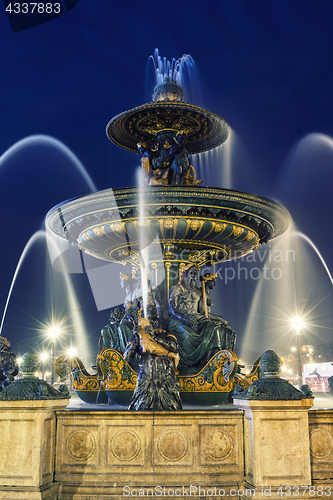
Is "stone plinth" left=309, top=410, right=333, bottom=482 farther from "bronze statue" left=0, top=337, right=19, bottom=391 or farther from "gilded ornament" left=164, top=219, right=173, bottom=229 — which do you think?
"bronze statue" left=0, top=337, right=19, bottom=391

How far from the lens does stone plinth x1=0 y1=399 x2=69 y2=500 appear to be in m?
4.82

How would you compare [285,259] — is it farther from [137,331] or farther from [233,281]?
[137,331]

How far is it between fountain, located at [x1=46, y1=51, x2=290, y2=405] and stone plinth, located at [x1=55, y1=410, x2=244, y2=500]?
7.25 feet

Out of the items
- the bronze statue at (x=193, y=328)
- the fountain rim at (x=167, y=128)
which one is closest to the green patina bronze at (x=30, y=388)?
the bronze statue at (x=193, y=328)

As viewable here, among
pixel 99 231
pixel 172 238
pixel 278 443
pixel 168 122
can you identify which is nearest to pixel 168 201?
pixel 172 238

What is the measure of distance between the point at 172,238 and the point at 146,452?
14.5 ft

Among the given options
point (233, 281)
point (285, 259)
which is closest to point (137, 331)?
point (285, 259)

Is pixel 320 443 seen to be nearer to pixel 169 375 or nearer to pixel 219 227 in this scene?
pixel 169 375

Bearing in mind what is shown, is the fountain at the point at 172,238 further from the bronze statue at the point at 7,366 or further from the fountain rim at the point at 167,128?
the bronze statue at the point at 7,366

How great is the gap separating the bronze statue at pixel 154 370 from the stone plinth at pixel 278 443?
4.43 ft

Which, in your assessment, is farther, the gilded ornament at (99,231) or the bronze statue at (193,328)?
the gilded ornament at (99,231)

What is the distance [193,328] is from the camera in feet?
27.8

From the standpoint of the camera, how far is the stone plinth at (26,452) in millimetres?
4816

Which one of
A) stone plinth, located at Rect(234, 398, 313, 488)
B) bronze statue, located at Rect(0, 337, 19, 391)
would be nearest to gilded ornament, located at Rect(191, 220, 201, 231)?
bronze statue, located at Rect(0, 337, 19, 391)
